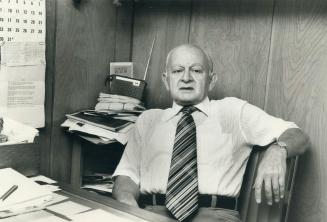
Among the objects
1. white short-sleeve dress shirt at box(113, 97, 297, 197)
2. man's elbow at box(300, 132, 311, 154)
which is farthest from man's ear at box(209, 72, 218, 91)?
man's elbow at box(300, 132, 311, 154)

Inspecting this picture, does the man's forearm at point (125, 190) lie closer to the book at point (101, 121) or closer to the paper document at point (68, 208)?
the book at point (101, 121)

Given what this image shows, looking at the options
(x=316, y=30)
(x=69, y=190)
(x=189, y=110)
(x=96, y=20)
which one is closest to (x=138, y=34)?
(x=96, y=20)

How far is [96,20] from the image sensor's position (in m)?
2.18

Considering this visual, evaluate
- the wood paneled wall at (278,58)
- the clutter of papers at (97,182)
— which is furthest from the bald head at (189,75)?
the clutter of papers at (97,182)

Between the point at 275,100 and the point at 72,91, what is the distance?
38.2 inches

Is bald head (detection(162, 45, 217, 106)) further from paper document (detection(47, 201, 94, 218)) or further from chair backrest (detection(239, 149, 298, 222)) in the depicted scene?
Result: paper document (detection(47, 201, 94, 218))

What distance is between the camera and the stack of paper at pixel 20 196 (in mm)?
1101

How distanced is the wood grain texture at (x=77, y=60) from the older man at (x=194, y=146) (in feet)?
1.30

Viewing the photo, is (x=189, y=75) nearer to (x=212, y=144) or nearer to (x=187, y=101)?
(x=187, y=101)

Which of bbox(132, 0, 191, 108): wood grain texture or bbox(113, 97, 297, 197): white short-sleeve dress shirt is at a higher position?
bbox(132, 0, 191, 108): wood grain texture

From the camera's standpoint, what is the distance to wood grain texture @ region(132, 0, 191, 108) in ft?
7.26

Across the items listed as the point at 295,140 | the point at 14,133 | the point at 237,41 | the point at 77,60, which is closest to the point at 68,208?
the point at 14,133

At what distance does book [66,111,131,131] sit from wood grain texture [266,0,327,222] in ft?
2.33

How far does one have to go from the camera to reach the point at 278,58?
188cm
